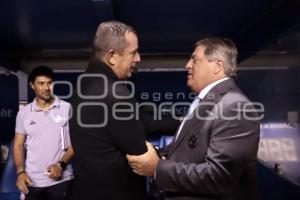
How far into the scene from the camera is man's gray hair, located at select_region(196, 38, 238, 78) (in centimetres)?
183

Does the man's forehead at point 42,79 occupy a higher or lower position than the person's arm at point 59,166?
higher

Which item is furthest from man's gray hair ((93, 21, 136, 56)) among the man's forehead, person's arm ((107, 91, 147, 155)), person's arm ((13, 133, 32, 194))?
person's arm ((13, 133, 32, 194))

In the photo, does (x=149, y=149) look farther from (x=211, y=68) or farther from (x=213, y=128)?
(x=211, y=68)

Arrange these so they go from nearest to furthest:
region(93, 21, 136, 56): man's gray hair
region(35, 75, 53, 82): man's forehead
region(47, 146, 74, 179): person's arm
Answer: region(93, 21, 136, 56): man's gray hair
region(47, 146, 74, 179): person's arm
region(35, 75, 53, 82): man's forehead

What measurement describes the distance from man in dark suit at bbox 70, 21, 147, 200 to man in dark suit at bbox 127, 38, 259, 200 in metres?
0.08

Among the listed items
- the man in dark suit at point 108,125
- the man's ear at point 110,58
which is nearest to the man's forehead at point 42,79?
the man in dark suit at point 108,125

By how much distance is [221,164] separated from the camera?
5.22 feet

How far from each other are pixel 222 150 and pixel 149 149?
300mm

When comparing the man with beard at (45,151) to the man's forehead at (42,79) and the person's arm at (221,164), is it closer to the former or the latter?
the man's forehead at (42,79)

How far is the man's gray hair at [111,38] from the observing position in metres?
1.70

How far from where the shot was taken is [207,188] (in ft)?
5.36

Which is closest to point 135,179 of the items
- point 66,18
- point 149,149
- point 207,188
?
point 149,149

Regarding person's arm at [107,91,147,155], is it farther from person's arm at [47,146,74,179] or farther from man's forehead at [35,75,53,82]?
man's forehead at [35,75,53,82]

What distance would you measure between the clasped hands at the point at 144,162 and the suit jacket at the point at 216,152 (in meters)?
0.03
